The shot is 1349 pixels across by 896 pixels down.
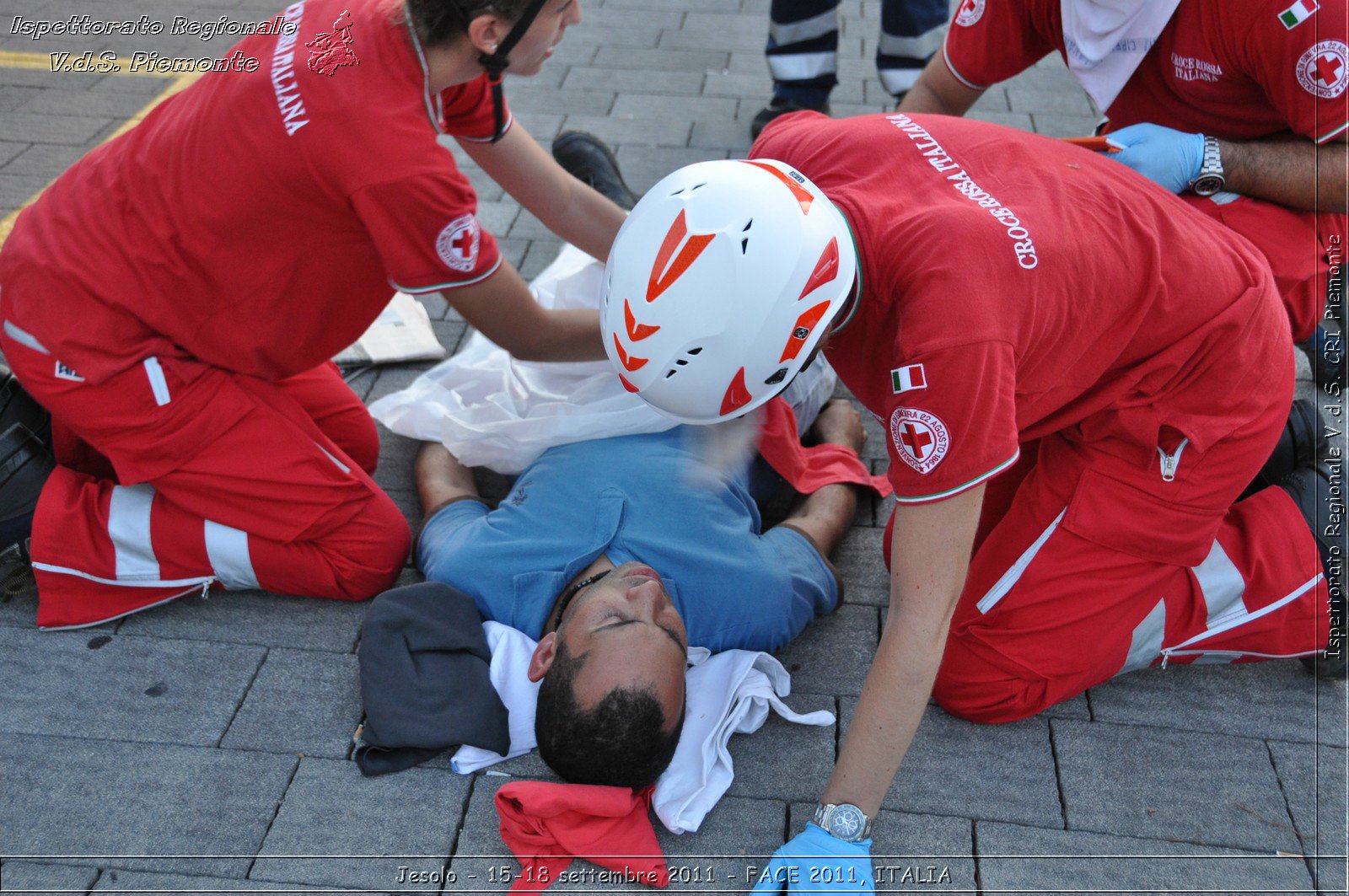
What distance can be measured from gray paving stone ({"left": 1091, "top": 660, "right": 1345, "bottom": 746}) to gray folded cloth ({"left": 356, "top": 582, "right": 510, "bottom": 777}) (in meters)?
1.62

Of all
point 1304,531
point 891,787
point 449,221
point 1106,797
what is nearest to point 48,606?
point 449,221

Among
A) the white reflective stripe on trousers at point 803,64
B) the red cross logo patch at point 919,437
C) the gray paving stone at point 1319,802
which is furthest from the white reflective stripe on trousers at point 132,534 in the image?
the white reflective stripe on trousers at point 803,64

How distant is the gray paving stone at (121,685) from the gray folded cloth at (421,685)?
39cm

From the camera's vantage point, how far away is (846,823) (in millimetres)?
2246

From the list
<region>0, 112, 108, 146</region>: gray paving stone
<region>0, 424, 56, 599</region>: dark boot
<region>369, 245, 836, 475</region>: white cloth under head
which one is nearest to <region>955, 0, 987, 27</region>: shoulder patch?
<region>369, 245, 836, 475</region>: white cloth under head

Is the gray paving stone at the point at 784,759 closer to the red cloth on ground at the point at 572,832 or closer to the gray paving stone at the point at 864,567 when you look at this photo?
the red cloth on ground at the point at 572,832

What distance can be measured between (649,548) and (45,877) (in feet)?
5.18

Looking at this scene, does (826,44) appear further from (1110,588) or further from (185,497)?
(185,497)

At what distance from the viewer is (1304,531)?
110 inches

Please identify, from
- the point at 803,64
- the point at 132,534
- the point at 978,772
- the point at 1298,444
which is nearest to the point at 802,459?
the point at 978,772

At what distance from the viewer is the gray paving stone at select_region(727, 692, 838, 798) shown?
2.59 metres

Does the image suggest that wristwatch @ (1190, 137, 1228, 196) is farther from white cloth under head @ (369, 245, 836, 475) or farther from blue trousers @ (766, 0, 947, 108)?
blue trousers @ (766, 0, 947, 108)

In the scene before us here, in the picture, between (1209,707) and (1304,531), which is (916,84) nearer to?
(1304,531)

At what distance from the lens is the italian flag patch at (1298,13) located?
103 inches
